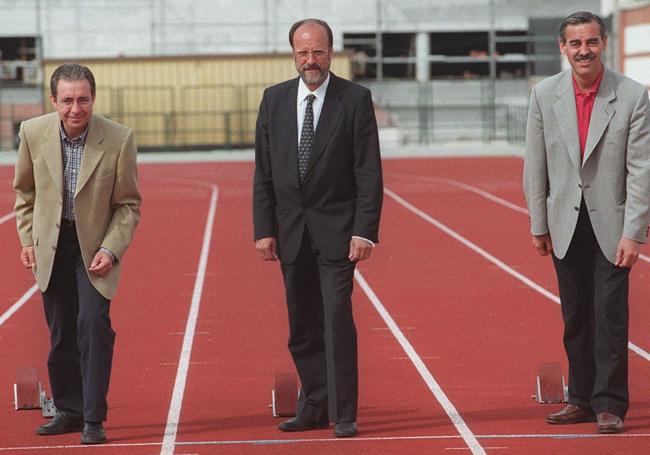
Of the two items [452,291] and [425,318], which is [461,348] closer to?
[425,318]

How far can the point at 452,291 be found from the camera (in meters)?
13.8

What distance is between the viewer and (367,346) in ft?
34.9

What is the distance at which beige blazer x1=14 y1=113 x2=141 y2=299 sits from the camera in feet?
24.6

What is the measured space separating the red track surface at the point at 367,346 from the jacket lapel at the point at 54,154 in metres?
1.24

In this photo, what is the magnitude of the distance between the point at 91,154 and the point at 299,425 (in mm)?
1645

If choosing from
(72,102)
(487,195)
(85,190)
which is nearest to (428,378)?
(85,190)

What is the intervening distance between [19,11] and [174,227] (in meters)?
31.7

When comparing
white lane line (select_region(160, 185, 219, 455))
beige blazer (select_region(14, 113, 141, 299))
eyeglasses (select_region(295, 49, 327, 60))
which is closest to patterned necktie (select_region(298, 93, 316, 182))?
eyeglasses (select_region(295, 49, 327, 60))

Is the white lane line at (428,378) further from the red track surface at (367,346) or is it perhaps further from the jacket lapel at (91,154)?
the jacket lapel at (91,154)

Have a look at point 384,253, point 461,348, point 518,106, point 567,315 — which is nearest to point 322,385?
point 567,315

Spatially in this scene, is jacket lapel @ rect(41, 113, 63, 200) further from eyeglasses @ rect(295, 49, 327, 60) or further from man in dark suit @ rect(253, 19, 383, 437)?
eyeglasses @ rect(295, 49, 327, 60)

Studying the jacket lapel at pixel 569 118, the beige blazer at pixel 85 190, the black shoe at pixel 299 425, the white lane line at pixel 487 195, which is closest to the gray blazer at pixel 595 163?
the jacket lapel at pixel 569 118

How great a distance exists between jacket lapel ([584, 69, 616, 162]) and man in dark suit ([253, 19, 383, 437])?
102 cm

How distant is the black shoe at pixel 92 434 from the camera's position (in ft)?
24.2
